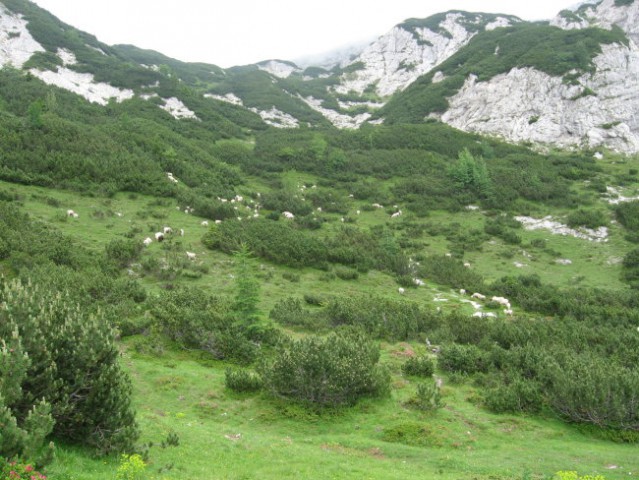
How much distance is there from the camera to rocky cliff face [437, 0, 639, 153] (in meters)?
65.6

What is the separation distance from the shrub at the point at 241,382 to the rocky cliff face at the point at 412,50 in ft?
395

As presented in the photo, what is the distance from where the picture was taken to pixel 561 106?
6925cm

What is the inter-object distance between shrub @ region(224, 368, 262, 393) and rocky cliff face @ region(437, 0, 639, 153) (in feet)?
221

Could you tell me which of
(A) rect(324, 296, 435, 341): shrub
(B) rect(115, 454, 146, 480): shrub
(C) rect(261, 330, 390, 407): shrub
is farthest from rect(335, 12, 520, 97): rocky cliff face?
(B) rect(115, 454, 146, 480): shrub

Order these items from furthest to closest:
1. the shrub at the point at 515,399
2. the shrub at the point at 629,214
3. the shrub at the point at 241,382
→ the shrub at the point at 629,214 < the shrub at the point at 241,382 < the shrub at the point at 515,399

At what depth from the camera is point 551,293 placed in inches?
1101

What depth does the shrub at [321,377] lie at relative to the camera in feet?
44.5

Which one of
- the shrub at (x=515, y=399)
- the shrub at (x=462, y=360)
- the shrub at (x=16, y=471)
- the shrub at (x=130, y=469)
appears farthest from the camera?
the shrub at (x=462, y=360)

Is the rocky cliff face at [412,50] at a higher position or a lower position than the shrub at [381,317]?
higher

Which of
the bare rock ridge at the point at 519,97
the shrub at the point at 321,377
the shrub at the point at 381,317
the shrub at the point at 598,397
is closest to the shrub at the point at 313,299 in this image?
the shrub at the point at 381,317

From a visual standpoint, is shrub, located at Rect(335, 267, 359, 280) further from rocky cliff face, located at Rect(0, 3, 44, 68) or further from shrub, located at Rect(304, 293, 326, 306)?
rocky cliff face, located at Rect(0, 3, 44, 68)

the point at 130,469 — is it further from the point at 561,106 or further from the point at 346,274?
the point at 561,106

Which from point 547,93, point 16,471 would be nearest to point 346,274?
point 16,471

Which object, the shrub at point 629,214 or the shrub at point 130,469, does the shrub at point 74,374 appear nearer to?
the shrub at point 130,469
